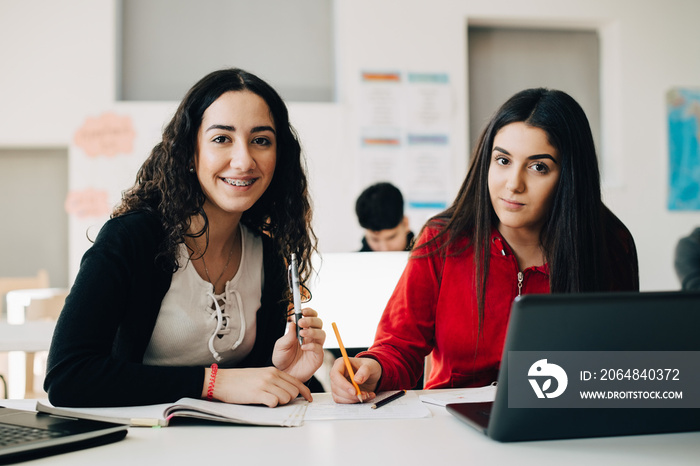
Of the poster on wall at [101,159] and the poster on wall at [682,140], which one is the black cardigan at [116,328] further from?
the poster on wall at [682,140]

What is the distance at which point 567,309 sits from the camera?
2.20ft

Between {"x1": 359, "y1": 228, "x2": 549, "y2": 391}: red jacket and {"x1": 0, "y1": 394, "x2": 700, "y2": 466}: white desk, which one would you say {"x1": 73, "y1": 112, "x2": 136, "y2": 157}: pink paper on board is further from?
{"x1": 0, "y1": 394, "x2": 700, "y2": 466}: white desk

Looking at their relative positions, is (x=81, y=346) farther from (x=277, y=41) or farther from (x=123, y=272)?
(x=277, y=41)

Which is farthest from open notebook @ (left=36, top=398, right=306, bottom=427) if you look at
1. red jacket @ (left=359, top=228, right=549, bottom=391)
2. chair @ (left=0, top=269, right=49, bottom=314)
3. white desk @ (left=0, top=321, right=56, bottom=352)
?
chair @ (left=0, top=269, right=49, bottom=314)

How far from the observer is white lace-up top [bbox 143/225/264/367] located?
1227mm

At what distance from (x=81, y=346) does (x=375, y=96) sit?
2.92m

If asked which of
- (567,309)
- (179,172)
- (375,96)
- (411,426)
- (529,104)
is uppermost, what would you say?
(375,96)

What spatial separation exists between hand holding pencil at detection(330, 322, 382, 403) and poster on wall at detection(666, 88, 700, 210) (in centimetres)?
367

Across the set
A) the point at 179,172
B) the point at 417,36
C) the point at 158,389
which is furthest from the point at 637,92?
the point at 158,389

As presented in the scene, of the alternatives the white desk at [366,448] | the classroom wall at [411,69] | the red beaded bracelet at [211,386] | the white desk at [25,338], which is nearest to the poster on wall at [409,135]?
the classroom wall at [411,69]

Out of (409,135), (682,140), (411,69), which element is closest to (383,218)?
(409,135)

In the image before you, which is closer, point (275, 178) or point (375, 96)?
point (275, 178)

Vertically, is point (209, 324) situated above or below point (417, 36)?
below

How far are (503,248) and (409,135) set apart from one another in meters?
2.44
